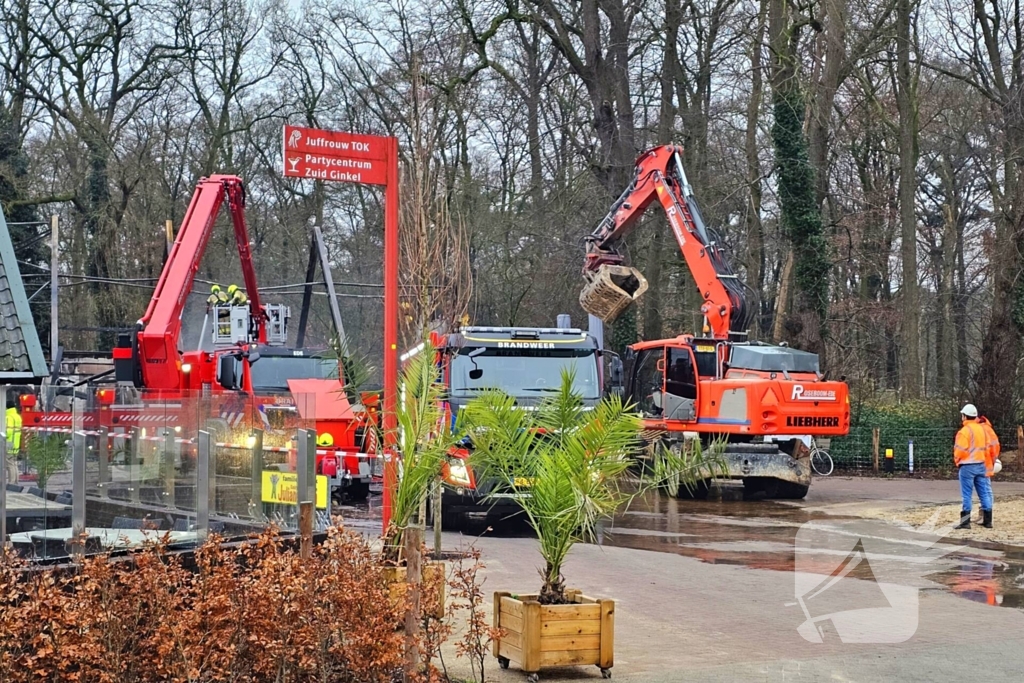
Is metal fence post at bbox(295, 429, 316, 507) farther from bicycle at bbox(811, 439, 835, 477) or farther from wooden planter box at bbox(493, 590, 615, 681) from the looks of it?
bicycle at bbox(811, 439, 835, 477)

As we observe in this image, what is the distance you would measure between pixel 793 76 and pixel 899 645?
73.5ft

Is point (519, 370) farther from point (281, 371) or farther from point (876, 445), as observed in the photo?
point (876, 445)

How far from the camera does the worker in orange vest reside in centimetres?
1795

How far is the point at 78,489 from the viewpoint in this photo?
29.0ft

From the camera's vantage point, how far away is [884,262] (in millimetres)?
43750

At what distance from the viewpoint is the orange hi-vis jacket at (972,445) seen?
58.9 ft

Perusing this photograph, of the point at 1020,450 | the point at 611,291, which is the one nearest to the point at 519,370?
the point at 611,291

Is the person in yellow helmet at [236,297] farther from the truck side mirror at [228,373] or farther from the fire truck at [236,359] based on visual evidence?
the truck side mirror at [228,373]

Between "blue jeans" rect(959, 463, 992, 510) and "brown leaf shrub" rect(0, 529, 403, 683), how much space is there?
1265 cm

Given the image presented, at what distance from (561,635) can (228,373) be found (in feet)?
45.4

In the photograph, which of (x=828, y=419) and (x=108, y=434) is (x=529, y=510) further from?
(x=828, y=419)

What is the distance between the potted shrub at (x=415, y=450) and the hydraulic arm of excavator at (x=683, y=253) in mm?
14537

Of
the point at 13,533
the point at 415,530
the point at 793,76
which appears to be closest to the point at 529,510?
the point at 415,530

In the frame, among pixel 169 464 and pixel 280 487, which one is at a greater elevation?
pixel 169 464
